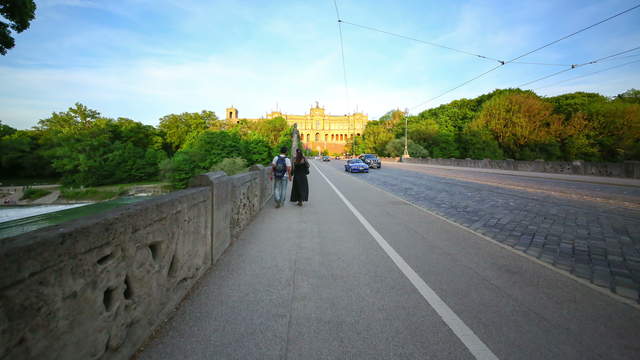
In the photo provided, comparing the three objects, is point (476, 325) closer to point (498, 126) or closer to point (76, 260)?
point (76, 260)

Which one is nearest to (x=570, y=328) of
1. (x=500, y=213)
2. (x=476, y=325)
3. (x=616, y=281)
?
(x=476, y=325)

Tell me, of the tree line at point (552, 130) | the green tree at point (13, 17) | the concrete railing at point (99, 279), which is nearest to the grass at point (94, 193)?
the green tree at point (13, 17)

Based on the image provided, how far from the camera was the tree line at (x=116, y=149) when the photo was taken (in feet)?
186

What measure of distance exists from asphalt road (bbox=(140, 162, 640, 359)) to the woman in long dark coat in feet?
16.7

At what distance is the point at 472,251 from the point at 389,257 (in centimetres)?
160

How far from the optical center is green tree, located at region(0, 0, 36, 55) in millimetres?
14696

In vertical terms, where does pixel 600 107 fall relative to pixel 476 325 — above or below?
above

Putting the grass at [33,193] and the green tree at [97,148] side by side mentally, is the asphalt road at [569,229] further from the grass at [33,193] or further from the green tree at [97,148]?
the grass at [33,193]

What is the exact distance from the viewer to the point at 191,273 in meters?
3.77

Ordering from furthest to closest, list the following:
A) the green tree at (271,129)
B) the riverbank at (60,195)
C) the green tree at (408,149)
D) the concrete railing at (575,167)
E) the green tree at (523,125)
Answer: the green tree at (271,129) → the green tree at (408,149) → the riverbank at (60,195) → the green tree at (523,125) → the concrete railing at (575,167)

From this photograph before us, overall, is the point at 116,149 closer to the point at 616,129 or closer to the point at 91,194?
the point at 91,194

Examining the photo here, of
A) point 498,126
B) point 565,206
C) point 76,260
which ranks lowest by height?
point 565,206

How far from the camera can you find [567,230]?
23.3 ft

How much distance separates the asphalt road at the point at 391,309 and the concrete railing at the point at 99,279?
1.19 feet
